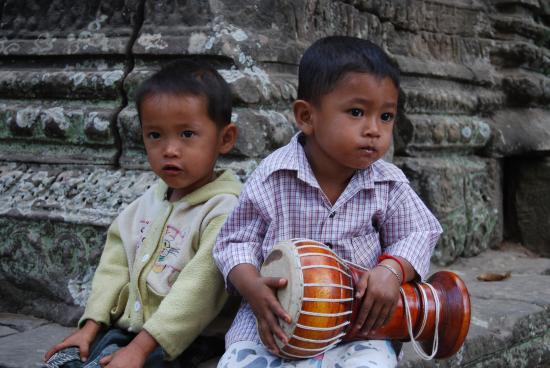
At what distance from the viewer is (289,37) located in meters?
2.81

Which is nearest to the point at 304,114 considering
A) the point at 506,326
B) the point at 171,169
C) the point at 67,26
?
the point at 171,169

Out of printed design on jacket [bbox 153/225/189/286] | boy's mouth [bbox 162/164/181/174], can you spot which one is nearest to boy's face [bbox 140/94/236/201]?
boy's mouth [bbox 162/164/181/174]

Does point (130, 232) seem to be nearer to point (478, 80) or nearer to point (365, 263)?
point (365, 263)

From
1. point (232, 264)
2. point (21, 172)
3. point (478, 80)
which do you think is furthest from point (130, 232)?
point (478, 80)

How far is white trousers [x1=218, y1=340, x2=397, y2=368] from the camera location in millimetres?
1805

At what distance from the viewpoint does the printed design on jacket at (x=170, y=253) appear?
6.87 ft

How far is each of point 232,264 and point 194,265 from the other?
0.50ft

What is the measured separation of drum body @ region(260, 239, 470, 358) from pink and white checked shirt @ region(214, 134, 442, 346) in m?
0.10

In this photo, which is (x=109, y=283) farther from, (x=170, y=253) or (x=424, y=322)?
(x=424, y=322)

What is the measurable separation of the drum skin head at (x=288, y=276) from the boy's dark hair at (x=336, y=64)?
44 centimetres

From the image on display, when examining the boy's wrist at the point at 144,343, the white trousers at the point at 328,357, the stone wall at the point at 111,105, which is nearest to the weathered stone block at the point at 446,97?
the stone wall at the point at 111,105

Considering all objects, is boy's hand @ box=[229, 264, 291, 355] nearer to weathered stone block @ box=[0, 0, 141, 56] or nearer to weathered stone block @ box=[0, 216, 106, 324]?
weathered stone block @ box=[0, 216, 106, 324]

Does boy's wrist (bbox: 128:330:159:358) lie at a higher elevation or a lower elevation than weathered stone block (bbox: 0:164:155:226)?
lower

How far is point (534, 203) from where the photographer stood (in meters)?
4.13
